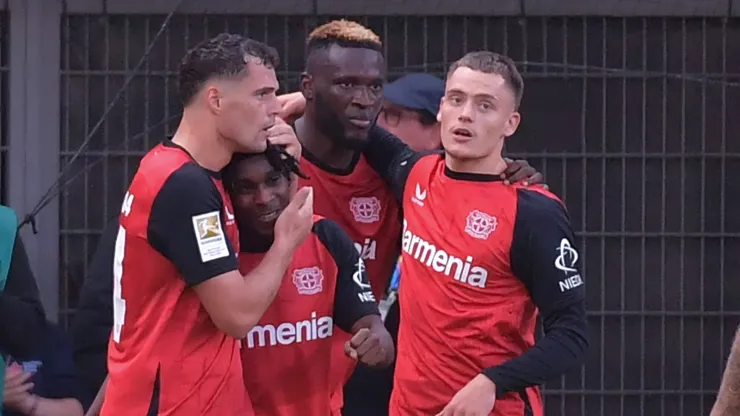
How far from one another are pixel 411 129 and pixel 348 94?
0.61 m

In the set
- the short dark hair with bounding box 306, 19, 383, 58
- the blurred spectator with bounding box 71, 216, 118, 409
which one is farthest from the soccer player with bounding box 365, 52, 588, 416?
the blurred spectator with bounding box 71, 216, 118, 409

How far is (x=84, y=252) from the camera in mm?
6523

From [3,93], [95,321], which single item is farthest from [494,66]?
[3,93]

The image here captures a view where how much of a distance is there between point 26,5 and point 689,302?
312 centimetres

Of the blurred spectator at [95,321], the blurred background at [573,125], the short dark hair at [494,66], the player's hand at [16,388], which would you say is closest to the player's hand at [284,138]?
the short dark hair at [494,66]

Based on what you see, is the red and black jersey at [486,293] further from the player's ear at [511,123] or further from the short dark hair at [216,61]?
the short dark hair at [216,61]

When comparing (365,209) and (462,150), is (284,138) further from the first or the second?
(365,209)

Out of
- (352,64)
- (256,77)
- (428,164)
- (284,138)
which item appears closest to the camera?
(256,77)

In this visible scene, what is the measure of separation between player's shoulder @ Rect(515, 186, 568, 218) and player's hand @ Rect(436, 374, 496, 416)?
502mm

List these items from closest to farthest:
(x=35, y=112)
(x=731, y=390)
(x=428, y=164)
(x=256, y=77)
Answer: (x=731, y=390) → (x=256, y=77) → (x=428, y=164) → (x=35, y=112)

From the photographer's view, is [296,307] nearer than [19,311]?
Yes

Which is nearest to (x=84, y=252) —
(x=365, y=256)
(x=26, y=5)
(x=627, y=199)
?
(x=26, y=5)

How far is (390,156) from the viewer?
16.3 ft

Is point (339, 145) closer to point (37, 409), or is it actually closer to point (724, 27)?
point (37, 409)
